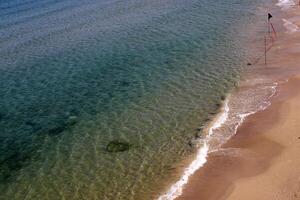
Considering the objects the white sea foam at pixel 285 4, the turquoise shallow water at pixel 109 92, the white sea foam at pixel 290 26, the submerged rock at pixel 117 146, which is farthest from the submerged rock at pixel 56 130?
the white sea foam at pixel 285 4

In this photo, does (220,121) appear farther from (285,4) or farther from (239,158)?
(285,4)

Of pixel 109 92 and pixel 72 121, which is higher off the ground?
pixel 109 92

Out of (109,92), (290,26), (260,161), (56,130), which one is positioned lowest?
(260,161)

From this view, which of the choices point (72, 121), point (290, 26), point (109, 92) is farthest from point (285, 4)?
point (72, 121)

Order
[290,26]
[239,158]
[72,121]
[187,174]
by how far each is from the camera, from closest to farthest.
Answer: [187,174] → [239,158] → [72,121] → [290,26]

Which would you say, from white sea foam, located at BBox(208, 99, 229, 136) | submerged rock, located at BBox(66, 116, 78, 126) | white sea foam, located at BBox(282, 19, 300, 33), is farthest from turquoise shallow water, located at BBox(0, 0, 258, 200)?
white sea foam, located at BBox(282, 19, 300, 33)

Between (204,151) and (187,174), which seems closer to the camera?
(187,174)

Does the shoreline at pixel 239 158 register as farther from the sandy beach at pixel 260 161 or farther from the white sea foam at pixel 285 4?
the white sea foam at pixel 285 4

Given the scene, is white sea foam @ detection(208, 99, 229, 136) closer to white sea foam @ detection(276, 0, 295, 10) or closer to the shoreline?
the shoreline
